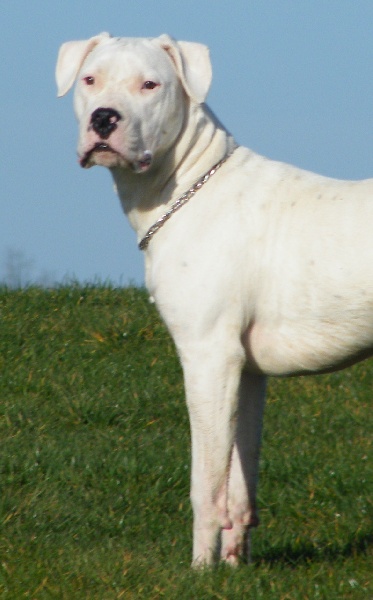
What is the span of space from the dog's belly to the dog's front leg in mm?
184

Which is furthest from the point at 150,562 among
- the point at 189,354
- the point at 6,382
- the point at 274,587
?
the point at 6,382

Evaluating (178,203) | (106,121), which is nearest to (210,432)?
(178,203)

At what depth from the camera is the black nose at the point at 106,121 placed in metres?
5.19

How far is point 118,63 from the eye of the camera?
537 cm

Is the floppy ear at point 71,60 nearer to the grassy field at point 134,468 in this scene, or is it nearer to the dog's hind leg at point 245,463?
the dog's hind leg at point 245,463

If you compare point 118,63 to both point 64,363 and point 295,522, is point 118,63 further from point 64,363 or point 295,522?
point 64,363

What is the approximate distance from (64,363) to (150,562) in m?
3.05

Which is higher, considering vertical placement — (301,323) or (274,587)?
(301,323)

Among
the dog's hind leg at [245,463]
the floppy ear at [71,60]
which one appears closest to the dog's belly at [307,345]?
the dog's hind leg at [245,463]

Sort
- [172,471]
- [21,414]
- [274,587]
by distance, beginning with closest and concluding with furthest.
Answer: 1. [274,587]
2. [172,471]
3. [21,414]

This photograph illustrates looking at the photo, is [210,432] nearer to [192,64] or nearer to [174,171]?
[174,171]

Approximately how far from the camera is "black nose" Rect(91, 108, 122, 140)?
519 cm

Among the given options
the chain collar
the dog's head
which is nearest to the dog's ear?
the dog's head

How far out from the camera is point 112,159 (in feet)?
Result: 17.3
